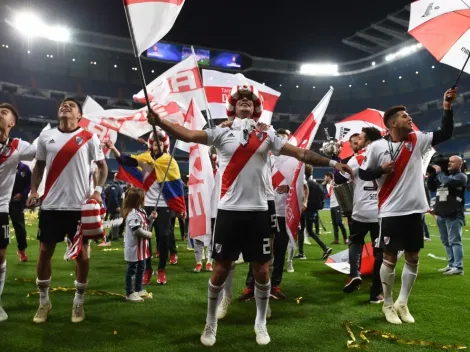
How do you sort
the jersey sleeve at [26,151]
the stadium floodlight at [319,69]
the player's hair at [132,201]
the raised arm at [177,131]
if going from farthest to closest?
the stadium floodlight at [319,69] → the player's hair at [132,201] → the jersey sleeve at [26,151] → the raised arm at [177,131]

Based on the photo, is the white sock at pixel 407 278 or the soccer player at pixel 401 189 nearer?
the soccer player at pixel 401 189

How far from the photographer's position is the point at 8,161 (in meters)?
4.30

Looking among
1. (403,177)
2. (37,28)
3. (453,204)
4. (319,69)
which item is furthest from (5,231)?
(319,69)

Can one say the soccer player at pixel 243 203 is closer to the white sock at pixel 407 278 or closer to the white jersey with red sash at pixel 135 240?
the white sock at pixel 407 278

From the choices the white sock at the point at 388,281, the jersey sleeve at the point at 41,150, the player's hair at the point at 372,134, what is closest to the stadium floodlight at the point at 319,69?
the player's hair at the point at 372,134

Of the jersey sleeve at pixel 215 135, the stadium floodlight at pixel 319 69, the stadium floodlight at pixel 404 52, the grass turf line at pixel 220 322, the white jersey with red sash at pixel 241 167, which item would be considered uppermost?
the stadium floodlight at pixel 319 69

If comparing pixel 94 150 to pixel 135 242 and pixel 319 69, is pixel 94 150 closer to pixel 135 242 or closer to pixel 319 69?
pixel 135 242

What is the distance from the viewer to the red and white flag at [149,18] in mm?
3305

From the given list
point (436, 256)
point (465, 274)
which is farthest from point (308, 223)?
point (465, 274)

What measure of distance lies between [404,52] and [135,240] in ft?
160

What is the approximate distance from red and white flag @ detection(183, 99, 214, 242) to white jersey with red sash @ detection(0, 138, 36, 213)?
7.13 ft

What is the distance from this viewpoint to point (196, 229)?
18.1 ft

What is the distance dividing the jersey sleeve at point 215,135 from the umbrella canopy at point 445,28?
8.96ft

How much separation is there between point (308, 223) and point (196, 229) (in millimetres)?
5434
